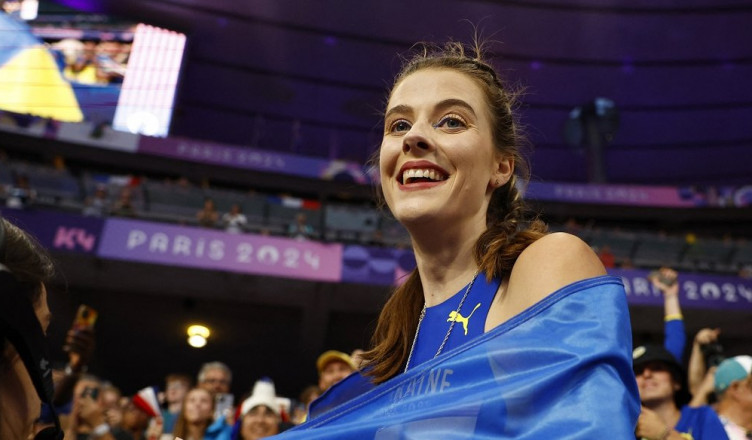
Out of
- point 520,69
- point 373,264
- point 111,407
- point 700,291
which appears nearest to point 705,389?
point 111,407

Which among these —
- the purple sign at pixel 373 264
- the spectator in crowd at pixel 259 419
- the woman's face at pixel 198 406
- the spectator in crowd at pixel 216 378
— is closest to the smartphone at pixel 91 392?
the woman's face at pixel 198 406

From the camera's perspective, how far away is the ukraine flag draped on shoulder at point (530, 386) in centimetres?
74

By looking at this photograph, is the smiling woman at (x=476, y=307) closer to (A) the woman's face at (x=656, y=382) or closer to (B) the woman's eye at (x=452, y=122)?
(B) the woman's eye at (x=452, y=122)

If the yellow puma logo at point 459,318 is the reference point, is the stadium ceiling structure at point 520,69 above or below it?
above

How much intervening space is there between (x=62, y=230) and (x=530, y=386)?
10.3 meters

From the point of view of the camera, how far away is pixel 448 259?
1224 mm

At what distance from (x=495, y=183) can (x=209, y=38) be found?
17.3 metres

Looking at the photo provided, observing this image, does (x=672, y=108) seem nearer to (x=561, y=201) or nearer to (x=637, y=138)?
(x=637, y=138)

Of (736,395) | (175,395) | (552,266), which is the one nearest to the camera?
(552,266)

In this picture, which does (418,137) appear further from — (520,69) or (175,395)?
(520,69)

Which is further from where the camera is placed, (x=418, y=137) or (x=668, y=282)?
(x=668, y=282)

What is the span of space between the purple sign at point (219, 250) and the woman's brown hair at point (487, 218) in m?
9.04

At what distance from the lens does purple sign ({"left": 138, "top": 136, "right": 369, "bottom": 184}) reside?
52.7 ft

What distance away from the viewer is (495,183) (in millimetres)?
1300
